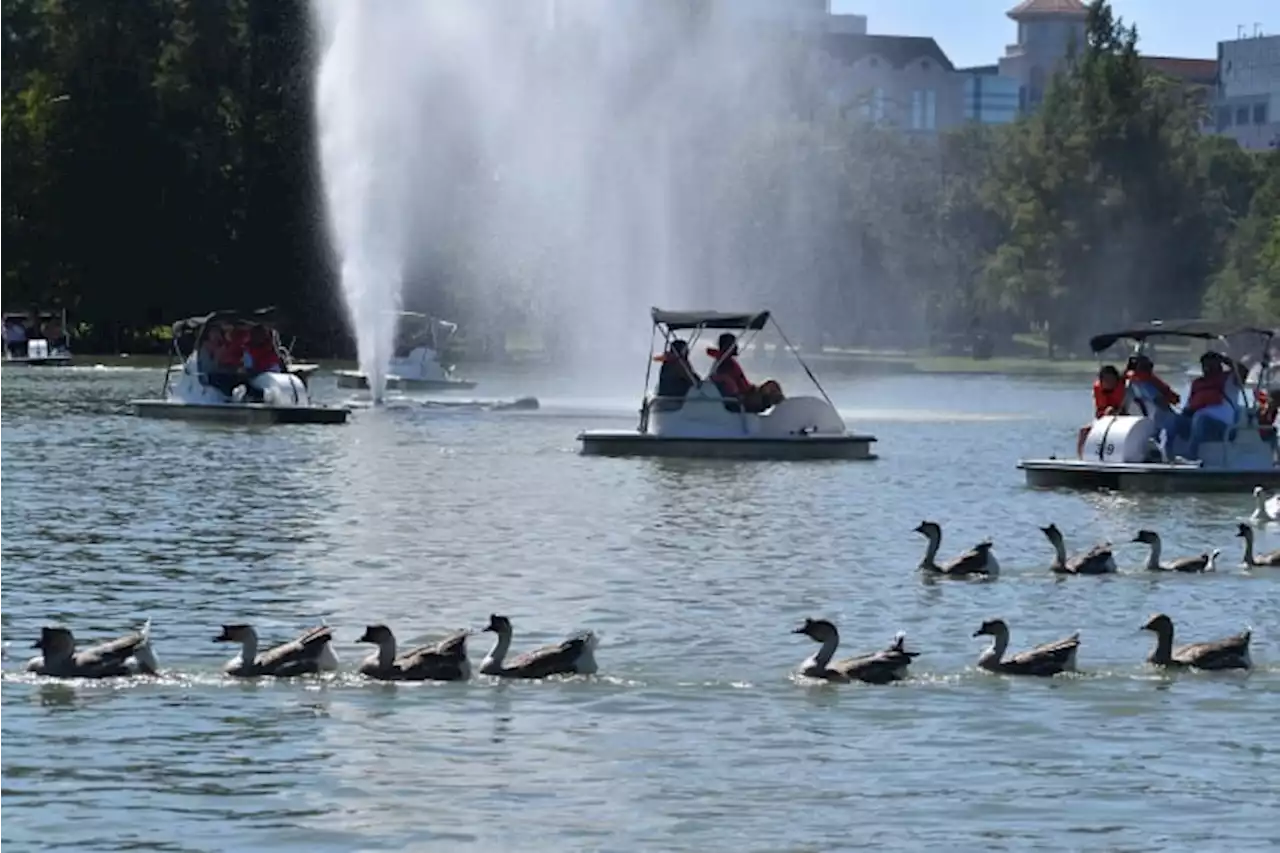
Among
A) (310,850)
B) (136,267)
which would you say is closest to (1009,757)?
(310,850)

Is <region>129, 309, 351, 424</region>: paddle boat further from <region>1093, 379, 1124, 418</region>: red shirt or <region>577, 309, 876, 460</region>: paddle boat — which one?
<region>1093, 379, 1124, 418</region>: red shirt

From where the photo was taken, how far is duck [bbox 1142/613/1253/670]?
25.0 meters

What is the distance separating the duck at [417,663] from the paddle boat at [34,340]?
77110 millimetres

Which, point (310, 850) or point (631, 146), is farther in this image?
point (631, 146)

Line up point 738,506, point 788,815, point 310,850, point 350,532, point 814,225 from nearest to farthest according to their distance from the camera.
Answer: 1. point 310,850
2. point 788,815
3. point 350,532
4. point 738,506
5. point 814,225

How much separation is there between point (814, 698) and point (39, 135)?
300 feet

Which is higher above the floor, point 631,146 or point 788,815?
point 631,146

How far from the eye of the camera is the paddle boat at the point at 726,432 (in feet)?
164

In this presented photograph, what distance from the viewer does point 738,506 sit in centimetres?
4228

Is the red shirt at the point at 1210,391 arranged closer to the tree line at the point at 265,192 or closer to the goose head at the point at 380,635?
the goose head at the point at 380,635

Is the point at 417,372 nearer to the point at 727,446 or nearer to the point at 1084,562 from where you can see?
the point at 727,446

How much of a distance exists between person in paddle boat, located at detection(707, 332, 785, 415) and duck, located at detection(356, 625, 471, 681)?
86.0ft

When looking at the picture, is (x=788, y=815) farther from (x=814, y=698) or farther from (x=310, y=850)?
(x=814, y=698)

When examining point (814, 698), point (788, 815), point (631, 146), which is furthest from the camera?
point (631, 146)
